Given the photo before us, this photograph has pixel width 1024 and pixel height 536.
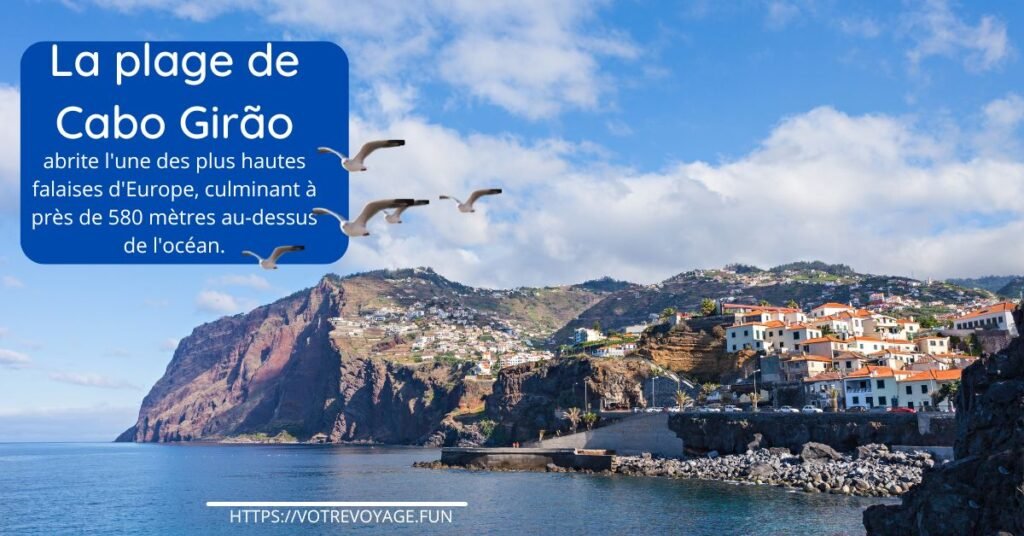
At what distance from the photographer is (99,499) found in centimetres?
7006

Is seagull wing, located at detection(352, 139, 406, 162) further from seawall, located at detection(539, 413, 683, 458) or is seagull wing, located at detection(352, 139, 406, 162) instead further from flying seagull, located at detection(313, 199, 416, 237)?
seawall, located at detection(539, 413, 683, 458)

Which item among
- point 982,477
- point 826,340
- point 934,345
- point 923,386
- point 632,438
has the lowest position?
point 632,438

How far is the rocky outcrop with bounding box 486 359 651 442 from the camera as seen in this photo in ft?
320

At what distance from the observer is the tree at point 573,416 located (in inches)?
3561

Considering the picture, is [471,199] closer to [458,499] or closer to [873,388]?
[458,499]

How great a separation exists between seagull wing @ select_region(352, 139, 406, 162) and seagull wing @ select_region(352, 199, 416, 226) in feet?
2.95

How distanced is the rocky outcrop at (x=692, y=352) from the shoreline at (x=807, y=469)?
28.2 metres

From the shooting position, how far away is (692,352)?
340ft

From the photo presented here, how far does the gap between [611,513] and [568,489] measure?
1334 cm

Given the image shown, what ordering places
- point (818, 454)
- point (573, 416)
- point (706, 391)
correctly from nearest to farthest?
point (818, 454) < point (573, 416) < point (706, 391)

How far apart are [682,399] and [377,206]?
259 ft

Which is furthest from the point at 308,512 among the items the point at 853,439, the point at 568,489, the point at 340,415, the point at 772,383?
the point at 340,415

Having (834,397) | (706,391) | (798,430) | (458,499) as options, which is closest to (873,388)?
(834,397)

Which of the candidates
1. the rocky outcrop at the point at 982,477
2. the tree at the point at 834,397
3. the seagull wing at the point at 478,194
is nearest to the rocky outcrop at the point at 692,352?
the tree at the point at 834,397
